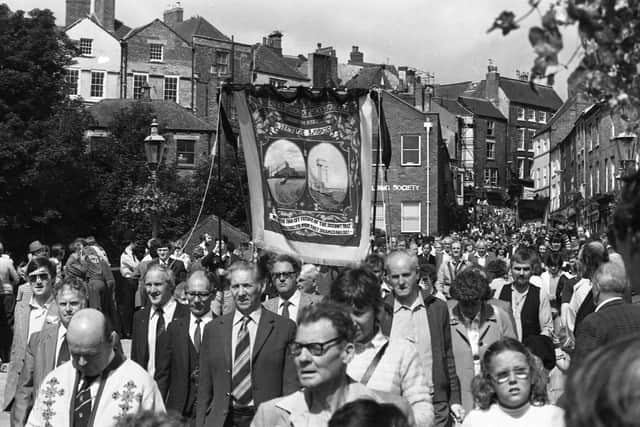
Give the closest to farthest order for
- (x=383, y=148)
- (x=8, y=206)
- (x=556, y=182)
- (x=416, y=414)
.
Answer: (x=416, y=414), (x=383, y=148), (x=8, y=206), (x=556, y=182)

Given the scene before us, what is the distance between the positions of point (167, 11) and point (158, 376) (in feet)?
243

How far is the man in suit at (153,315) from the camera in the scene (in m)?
8.52

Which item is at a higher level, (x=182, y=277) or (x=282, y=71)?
(x=282, y=71)

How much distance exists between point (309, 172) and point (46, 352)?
16.8 ft

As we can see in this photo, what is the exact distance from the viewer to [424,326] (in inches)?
289

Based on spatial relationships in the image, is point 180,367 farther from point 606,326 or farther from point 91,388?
point 606,326

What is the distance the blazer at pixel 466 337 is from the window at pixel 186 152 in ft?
179

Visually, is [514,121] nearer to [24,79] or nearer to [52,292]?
[24,79]

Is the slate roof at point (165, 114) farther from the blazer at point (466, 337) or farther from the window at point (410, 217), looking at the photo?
the blazer at point (466, 337)

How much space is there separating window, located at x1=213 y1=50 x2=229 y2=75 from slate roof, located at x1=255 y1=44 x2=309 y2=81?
2602 millimetres

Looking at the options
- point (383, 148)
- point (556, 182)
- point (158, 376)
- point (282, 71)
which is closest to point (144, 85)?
point (282, 71)

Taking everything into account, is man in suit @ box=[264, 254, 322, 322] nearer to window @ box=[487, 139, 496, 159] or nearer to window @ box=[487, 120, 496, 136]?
window @ box=[487, 139, 496, 159]

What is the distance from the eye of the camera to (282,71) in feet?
255

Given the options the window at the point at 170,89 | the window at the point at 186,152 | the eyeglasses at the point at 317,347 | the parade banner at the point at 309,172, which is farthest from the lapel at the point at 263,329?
the window at the point at 170,89
